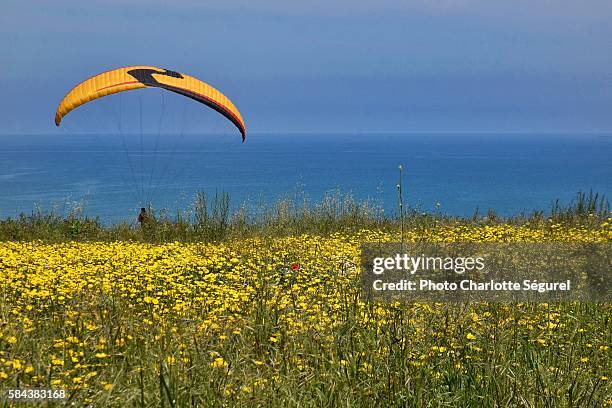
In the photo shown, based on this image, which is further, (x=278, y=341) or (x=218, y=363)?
(x=278, y=341)

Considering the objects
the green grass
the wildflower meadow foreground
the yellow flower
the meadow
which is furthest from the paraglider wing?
the yellow flower

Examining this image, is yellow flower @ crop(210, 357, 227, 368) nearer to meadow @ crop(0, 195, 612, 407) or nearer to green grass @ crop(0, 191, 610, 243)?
meadow @ crop(0, 195, 612, 407)

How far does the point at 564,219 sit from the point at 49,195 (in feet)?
287

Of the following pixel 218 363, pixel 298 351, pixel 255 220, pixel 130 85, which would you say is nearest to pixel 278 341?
pixel 298 351

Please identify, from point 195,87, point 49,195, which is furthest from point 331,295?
point 49,195

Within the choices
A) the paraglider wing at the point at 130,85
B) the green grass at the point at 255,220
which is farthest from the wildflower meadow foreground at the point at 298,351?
the green grass at the point at 255,220

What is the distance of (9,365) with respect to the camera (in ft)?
15.5

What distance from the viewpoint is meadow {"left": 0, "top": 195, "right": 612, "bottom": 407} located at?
15.2 ft

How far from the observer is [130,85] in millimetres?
13688

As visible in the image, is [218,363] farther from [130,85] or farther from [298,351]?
[130,85]

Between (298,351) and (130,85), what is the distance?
9.51 meters

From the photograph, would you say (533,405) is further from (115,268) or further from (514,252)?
(115,268)

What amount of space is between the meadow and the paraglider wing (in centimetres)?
320

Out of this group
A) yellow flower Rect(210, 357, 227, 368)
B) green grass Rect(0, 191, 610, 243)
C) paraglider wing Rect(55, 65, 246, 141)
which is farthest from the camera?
green grass Rect(0, 191, 610, 243)
